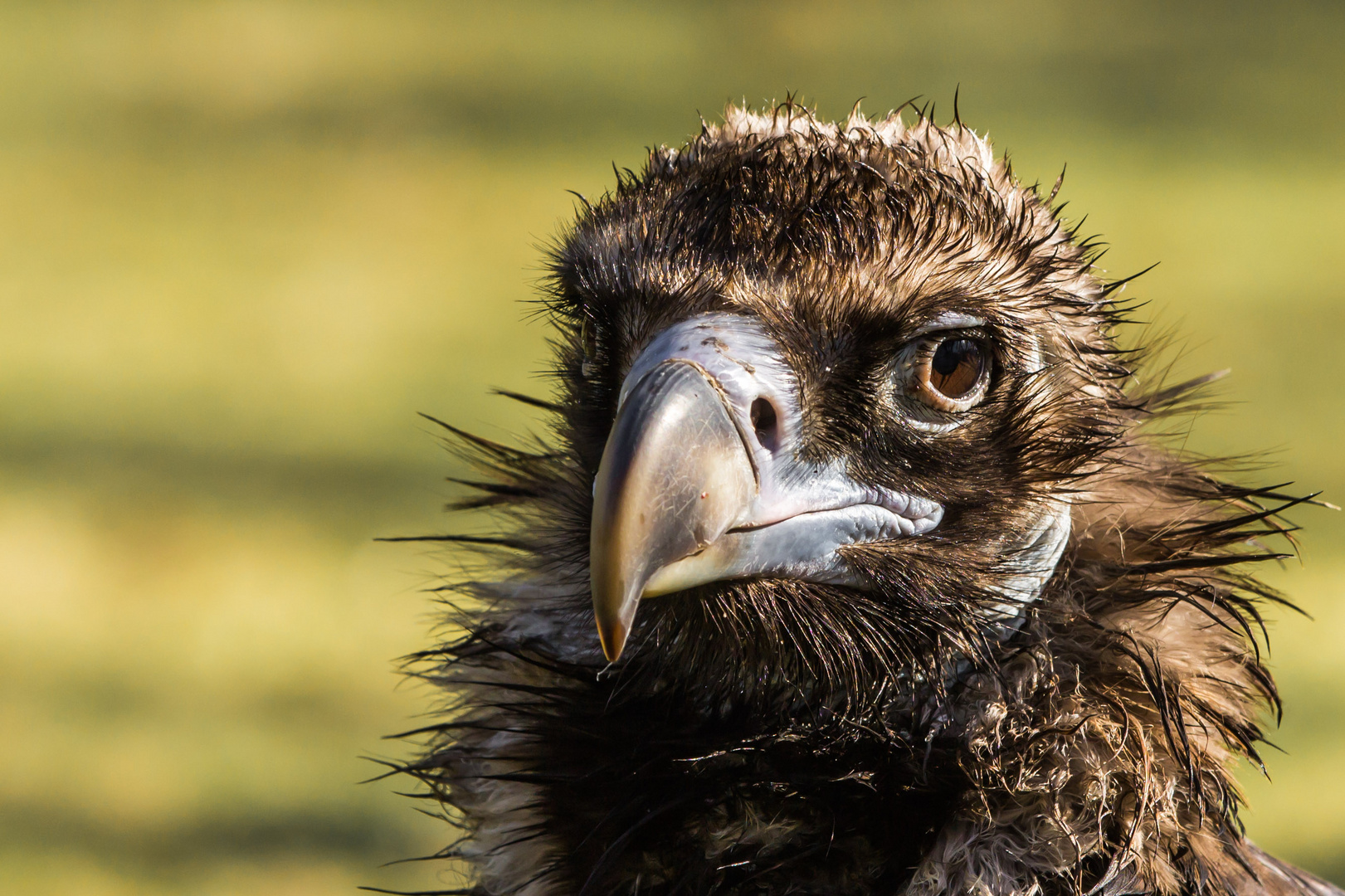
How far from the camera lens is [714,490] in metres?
1.59

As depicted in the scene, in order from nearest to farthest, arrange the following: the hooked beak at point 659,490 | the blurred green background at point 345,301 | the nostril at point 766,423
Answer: the hooked beak at point 659,490 < the nostril at point 766,423 < the blurred green background at point 345,301

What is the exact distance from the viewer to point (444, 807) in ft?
7.70

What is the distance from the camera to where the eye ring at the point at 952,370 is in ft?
5.82

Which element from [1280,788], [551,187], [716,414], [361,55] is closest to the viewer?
[716,414]

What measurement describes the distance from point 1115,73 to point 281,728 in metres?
5.63

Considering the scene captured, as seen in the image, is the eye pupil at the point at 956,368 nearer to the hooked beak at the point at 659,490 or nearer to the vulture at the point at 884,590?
the vulture at the point at 884,590

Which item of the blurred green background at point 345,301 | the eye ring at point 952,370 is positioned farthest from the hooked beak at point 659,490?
the blurred green background at point 345,301

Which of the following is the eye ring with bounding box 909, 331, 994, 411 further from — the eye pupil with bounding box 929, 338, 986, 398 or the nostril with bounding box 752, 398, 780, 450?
the nostril with bounding box 752, 398, 780, 450

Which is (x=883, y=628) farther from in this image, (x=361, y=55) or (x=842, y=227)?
(x=361, y=55)

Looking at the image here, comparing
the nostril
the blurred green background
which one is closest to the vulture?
the nostril

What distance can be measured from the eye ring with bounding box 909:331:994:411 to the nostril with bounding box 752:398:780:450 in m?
0.18

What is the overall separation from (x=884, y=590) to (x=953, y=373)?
0.88ft

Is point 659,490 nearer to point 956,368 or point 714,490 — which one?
point 714,490

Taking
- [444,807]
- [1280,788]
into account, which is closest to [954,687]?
[444,807]
